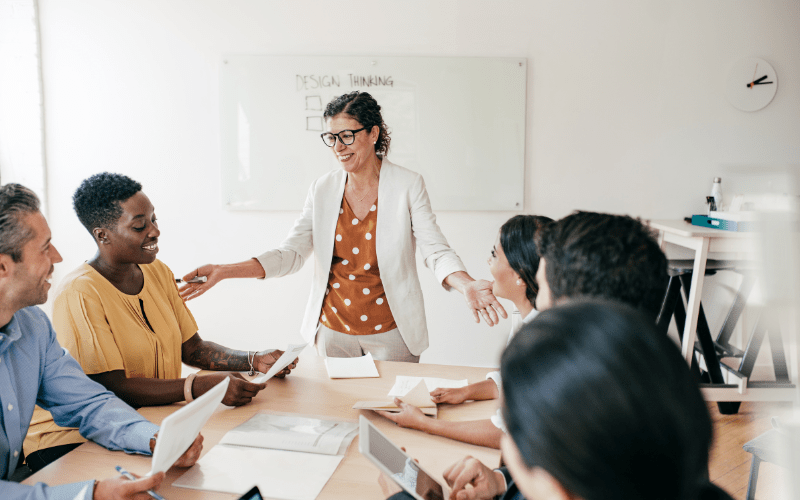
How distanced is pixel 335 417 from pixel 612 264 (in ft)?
2.84

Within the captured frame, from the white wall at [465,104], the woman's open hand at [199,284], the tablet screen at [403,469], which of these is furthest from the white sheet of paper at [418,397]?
the white wall at [465,104]

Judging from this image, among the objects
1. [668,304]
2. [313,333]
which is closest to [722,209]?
[668,304]

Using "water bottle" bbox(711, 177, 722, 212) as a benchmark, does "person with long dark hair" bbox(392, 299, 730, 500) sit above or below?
below

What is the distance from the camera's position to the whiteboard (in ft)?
10.9

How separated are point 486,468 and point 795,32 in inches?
141

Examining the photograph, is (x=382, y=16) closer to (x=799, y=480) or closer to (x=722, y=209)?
(x=722, y=209)

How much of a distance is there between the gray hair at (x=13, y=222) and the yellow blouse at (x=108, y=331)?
35cm

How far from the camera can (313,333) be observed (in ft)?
7.39

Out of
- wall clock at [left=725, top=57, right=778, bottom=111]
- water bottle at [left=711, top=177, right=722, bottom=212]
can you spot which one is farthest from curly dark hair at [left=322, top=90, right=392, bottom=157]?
wall clock at [left=725, top=57, right=778, bottom=111]

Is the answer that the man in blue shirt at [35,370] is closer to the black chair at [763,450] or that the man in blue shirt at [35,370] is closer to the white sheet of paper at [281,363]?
the white sheet of paper at [281,363]

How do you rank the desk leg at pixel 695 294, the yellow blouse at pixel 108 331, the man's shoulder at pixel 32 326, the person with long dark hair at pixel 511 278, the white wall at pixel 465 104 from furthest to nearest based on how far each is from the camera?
the white wall at pixel 465 104, the desk leg at pixel 695 294, the person with long dark hair at pixel 511 278, the yellow blouse at pixel 108 331, the man's shoulder at pixel 32 326

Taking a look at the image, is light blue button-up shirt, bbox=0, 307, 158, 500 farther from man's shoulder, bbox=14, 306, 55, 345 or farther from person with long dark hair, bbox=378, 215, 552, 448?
person with long dark hair, bbox=378, 215, 552, 448

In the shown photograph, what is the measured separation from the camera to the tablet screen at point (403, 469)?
3.29ft

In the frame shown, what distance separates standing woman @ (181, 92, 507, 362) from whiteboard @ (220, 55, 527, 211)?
1178mm
